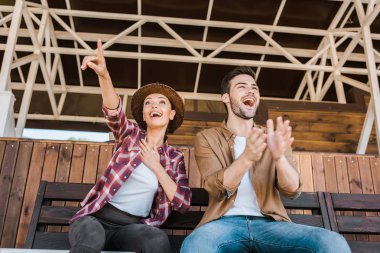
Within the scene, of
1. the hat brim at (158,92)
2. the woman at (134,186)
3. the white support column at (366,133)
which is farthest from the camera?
the white support column at (366,133)

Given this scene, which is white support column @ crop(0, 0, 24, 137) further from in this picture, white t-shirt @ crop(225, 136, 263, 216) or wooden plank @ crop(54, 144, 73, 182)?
white t-shirt @ crop(225, 136, 263, 216)

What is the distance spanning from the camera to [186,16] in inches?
253

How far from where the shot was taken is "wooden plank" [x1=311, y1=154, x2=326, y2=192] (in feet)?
10.7

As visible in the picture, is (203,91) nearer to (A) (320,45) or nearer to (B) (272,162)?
(A) (320,45)

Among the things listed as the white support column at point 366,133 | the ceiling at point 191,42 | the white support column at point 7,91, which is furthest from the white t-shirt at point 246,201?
the ceiling at point 191,42

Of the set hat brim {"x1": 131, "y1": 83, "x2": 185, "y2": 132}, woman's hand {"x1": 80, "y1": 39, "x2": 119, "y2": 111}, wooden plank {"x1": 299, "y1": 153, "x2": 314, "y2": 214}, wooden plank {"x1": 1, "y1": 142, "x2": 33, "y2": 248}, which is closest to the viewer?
woman's hand {"x1": 80, "y1": 39, "x2": 119, "y2": 111}

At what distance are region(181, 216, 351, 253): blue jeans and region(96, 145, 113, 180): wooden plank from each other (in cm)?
149

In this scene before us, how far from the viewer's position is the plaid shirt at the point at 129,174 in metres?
2.15

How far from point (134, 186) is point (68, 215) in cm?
56

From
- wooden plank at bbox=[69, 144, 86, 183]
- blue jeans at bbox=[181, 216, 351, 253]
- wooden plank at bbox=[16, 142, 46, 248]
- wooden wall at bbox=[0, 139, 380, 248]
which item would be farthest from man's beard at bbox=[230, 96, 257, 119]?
wooden plank at bbox=[16, 142, 46, 248]

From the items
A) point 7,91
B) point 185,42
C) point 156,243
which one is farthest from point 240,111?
point 185,42

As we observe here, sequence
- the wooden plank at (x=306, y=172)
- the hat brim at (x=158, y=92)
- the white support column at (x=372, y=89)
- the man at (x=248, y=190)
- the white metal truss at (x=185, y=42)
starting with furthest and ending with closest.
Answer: the white metal truss at (x=185, y=42) → the white support column at (x=372, y=89) → the wooden plank at (x=306, y=172) → the hat brim at (x=158, y=92) → the man at (x=248, y=190)

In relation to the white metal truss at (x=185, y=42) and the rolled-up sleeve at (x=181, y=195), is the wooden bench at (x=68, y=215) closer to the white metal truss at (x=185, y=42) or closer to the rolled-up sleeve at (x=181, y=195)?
the rolled-up sleeve at (x=181, y=195)

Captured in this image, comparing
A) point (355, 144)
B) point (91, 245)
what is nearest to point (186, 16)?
point (355, 144)
